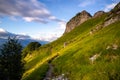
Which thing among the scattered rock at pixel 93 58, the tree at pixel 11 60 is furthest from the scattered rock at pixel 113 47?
the tree at pixel 11 60

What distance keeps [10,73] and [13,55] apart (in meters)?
5.15

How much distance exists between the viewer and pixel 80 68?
169 feet

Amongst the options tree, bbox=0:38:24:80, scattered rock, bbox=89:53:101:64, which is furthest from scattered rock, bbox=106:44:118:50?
tree, bbox=0:38:24:80

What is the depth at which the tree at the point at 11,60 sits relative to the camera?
184 feet

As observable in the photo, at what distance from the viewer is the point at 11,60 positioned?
57.2 m

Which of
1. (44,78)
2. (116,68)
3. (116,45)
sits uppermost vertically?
(116,45)

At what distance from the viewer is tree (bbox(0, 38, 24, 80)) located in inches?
2208

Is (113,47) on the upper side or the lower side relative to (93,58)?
upper

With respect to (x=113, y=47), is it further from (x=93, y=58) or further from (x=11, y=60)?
(x=11, y=60)

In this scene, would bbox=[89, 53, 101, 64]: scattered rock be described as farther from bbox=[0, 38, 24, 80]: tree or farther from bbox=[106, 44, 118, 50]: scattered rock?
bbox=[0, 38, 24, 80]: tree

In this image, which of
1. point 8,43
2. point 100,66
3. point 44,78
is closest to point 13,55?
point 8,43

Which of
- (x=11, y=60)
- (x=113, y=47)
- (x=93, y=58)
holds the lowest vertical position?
(x=11, y=60)

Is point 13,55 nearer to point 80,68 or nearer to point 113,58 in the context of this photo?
point 80,68

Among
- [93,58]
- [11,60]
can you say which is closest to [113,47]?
[93,58]
